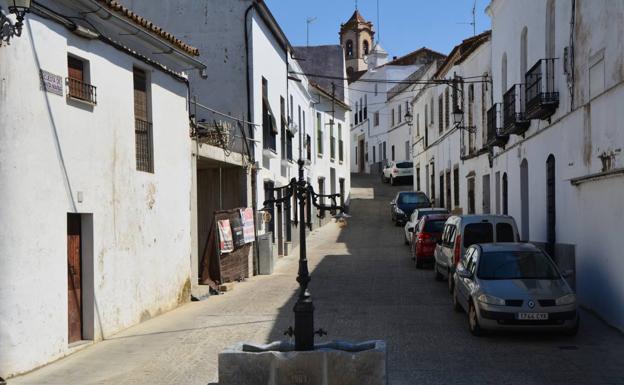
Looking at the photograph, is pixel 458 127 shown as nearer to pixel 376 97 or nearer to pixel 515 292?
pixel 515 292

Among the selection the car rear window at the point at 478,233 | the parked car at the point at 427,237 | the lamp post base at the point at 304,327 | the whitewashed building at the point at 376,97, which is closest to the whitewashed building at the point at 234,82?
the parked car at the point at 427,237

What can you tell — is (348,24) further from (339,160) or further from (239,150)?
(239,150)

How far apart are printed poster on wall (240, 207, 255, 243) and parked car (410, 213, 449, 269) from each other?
193 inches

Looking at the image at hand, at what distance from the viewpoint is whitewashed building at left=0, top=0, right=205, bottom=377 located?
9070 millimetres

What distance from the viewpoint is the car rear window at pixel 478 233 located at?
15.9m

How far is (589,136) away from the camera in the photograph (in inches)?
536

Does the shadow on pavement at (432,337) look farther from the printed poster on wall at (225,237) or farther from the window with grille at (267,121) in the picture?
the window with grille at (267,121)

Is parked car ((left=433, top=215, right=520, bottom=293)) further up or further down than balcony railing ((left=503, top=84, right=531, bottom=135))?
further down

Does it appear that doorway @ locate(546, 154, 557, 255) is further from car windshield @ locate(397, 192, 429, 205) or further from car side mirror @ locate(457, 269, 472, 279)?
car windshield @ locate(397, 192, 429, 205)

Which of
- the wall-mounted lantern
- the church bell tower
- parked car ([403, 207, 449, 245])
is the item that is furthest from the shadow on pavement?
the church bell tower

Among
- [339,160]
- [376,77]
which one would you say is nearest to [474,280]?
[339,160]

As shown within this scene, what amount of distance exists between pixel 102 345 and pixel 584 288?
353 inches

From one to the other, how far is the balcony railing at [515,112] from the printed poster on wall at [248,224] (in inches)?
301

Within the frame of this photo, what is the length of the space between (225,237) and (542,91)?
27.4 ft
